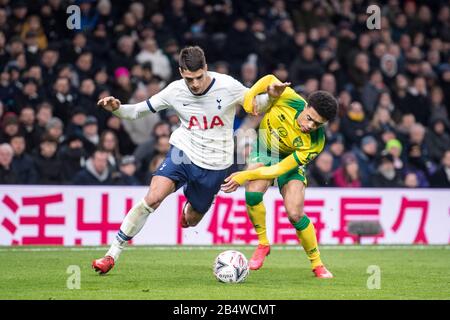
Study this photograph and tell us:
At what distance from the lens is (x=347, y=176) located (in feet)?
54.4

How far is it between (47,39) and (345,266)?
766cm

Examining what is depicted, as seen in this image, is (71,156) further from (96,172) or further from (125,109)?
(125,109)

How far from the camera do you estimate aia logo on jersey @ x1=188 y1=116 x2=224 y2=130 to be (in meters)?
10.9

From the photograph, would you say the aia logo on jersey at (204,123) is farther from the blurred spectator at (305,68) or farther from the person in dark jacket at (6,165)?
the blurred spectator at (305,68)

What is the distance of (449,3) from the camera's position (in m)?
22.5

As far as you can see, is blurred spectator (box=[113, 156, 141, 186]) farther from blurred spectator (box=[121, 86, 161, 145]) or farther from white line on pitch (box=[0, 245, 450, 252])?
white line on pitch (box=[0, 245, 450, 252])

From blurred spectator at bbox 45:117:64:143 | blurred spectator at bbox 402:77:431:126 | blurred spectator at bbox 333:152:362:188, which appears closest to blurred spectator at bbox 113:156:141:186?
blurred spectator at bbox 45:117:64:143

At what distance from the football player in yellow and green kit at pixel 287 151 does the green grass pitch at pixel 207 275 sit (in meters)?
0.50

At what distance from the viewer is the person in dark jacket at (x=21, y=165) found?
15281mm

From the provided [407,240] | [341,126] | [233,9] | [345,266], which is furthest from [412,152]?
[345,266]

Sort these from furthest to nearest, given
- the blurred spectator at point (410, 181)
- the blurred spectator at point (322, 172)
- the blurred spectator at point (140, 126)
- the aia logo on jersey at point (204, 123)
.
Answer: the blurred spectator at point (410, 181), the blurred spectator at point (140, 126), the blurred spectator at point (322, 172), the aia logo on jersey at point (204, 123)

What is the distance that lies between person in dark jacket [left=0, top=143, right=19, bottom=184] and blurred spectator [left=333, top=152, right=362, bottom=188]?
5007 mm

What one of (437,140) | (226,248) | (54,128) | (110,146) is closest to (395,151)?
(437,140)

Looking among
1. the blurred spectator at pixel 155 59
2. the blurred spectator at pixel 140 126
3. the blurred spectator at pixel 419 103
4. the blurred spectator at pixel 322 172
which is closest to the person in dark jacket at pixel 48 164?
the blurred spectator at pixel 140 126
